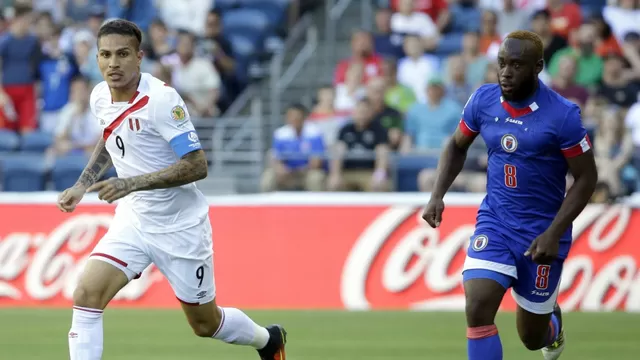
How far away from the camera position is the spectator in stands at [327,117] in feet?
52.3

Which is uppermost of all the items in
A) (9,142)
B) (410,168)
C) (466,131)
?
(466,131)

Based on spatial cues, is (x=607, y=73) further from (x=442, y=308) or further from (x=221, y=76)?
(x=221, y=76)

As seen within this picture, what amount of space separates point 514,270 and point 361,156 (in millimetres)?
8012

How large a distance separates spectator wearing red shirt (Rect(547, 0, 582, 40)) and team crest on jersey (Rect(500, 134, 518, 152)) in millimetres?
9945

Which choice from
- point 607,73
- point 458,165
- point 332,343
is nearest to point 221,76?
point 607,73

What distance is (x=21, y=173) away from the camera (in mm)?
16234

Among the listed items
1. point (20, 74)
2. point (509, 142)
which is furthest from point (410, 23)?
point (509, 142)

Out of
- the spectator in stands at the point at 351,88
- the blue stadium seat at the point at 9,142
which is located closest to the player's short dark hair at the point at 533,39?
the spectator in stands at the point at 351,88

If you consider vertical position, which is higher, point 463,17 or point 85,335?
point 463,17

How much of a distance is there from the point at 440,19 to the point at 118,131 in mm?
11063

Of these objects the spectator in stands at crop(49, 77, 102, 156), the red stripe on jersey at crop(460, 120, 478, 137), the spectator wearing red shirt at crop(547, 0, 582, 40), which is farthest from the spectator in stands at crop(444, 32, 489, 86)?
Answer: the red stripe on jersey at crop(460, 120, 478, 137)

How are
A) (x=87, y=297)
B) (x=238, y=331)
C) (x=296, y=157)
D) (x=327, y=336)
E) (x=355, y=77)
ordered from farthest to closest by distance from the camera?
(x=355, y=77) → (x=296, y=157) → (x=327, y=336) → (x=238, y=331) → (x=87, y=297)

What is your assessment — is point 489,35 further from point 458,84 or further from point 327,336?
point 327,336

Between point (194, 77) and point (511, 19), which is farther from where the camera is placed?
point (194, 77)
